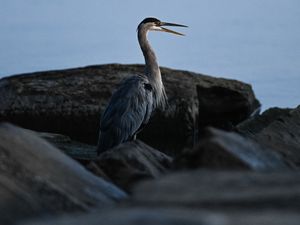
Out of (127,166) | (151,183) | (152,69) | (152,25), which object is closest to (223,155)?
(151,183)

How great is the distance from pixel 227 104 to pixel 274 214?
60.4ft

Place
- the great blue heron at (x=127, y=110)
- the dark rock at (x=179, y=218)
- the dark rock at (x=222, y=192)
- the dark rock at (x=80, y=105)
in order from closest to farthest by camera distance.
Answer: the dark rock at (x=179, y=218), the dark rock at (x=222, y=192), the great blue heron at (x=127, y=110), the dark rock at (x=80, y=105)

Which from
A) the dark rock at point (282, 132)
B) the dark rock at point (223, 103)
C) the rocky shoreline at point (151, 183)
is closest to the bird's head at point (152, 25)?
the dark rock at point (282, 132)

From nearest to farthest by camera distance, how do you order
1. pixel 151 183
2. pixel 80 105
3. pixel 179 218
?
pixel 179 218, pixel 151 183, pixel 80 105

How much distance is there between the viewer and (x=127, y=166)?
5340 millimetres

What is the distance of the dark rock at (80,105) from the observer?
58.7 feet

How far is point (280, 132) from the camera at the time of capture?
31.5 ft

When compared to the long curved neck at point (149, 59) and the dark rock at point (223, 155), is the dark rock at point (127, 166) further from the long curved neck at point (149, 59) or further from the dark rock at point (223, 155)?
the long curved neck at point (149, 59)

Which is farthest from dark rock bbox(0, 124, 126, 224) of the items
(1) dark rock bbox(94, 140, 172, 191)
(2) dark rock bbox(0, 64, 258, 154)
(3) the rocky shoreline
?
(2) dark rock bbox(0, 64, 258, 154)

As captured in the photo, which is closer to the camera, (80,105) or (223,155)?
(223,155)

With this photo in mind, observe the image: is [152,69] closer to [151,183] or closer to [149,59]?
[149,59]

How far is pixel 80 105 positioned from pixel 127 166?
12617 mm

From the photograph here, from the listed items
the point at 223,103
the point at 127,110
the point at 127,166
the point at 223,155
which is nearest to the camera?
the point at 223,155

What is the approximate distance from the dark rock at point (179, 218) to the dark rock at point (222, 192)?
0.13 metres
